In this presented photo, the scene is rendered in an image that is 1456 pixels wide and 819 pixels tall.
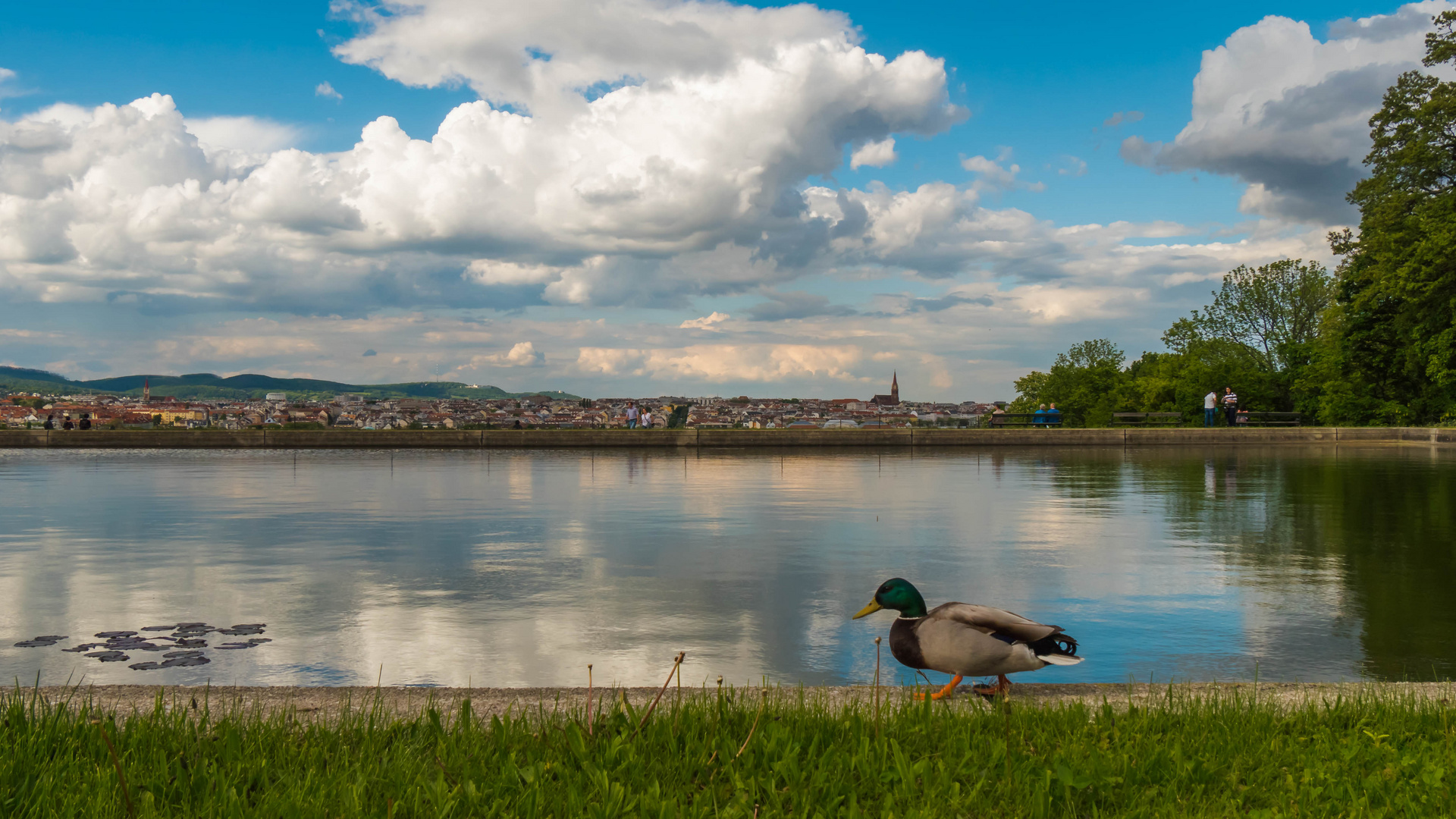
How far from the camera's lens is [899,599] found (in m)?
5.33

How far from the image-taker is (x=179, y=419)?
152ft

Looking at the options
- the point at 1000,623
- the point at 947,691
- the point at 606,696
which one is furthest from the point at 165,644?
the point at 1000,623

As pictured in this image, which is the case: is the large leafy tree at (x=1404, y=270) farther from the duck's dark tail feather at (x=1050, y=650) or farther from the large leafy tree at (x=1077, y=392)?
the duck's dark tail feather at (x=1050, y=650)

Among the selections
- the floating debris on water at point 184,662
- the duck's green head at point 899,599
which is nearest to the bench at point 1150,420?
the duck's green head at point 899,599

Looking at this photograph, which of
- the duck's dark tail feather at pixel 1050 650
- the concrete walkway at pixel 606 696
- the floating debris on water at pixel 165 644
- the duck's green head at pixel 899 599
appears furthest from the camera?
the floating debris on water at pixel 165 644

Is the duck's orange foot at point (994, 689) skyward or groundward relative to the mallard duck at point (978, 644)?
groundward

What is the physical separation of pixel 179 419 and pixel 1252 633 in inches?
1945

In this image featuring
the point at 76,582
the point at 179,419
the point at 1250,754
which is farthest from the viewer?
the point at 179,419

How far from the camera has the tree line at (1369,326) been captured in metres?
41.0

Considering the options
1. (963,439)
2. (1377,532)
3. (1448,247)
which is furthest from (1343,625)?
(1448,247)

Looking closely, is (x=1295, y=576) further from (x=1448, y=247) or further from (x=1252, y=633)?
(x=1448, y=247)

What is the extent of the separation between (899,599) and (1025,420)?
158 ft

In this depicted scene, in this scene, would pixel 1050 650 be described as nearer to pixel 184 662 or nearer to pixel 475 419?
pixel 184 662

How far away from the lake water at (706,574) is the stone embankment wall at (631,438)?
19.4m
